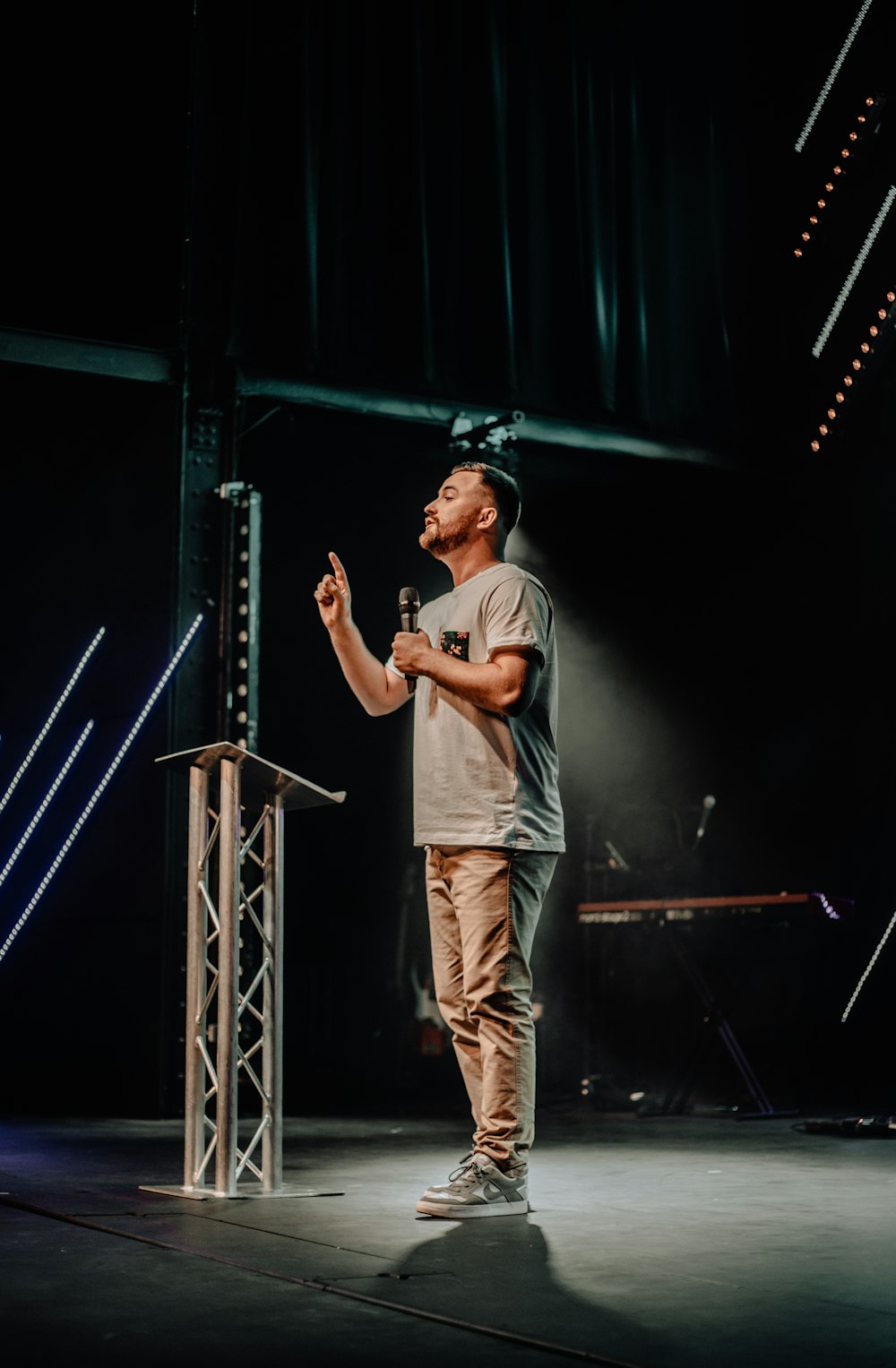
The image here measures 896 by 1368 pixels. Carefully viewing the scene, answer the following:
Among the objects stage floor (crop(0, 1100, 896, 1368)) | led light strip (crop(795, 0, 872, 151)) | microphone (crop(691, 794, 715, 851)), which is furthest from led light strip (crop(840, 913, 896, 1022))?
led light strip (crop(795, 0, 872, 151))

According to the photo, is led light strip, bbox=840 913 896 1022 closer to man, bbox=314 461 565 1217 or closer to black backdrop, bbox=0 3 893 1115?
black backdrop, bbox=0 3 893 1115

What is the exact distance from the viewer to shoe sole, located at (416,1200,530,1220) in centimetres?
311

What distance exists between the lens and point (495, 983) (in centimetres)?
320

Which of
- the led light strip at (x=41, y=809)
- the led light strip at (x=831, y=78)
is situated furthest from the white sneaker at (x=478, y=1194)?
the led light strip at (x=831, y=78)

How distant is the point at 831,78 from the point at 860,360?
1.50 metres

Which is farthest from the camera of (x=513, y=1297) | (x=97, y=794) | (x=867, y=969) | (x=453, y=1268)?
(x=867, y=969)

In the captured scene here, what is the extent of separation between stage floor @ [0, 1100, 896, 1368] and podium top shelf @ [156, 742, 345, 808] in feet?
3.04

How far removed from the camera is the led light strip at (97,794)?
6.61 meters

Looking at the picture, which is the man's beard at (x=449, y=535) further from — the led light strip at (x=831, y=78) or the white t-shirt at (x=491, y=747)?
the led light strip at (x=831, y=78)

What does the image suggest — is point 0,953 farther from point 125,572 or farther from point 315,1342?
point 315,1342

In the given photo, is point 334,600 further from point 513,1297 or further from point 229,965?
point 513,1297

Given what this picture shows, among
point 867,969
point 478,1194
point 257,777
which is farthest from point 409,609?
point 867,969

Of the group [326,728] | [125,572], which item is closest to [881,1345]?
[125,572]

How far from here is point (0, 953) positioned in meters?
7.09
